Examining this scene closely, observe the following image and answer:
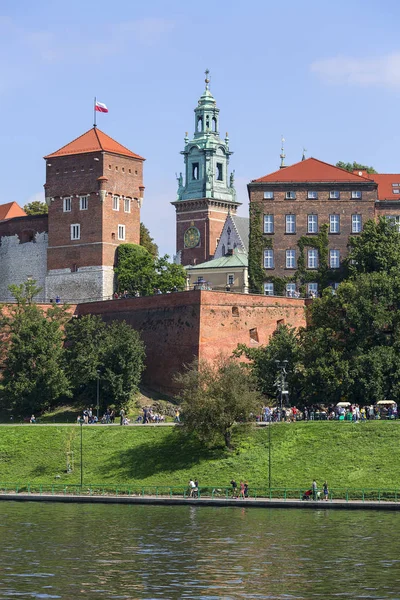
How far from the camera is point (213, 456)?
6462 centimetres

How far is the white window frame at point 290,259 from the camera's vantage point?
89.5 meters

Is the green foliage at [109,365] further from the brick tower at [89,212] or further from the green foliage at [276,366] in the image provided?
the brick tower at [89,212]

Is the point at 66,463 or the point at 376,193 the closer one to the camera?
the point at 66,463

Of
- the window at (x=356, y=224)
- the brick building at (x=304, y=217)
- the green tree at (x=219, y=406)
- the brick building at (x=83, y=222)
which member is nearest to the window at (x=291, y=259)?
the brick building at (x=304, y=217)

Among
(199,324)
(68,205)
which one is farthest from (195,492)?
(68,205)

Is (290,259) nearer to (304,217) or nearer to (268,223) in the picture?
(268,223)

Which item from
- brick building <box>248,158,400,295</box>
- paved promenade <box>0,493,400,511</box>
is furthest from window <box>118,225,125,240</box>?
paved promenade <box>0,493,400,511</box>

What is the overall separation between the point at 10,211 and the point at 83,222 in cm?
1460

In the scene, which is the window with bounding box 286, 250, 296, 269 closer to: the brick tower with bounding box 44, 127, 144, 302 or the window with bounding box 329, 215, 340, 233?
the window with bounding box 329, 215, 340, 233

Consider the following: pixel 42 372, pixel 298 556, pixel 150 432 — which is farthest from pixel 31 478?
pixel 298 556

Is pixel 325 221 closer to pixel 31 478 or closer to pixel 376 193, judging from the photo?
pixel 376 193

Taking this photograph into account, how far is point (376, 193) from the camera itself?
300 ft

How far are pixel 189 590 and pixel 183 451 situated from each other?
29229mm

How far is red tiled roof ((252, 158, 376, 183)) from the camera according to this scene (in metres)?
90.8
